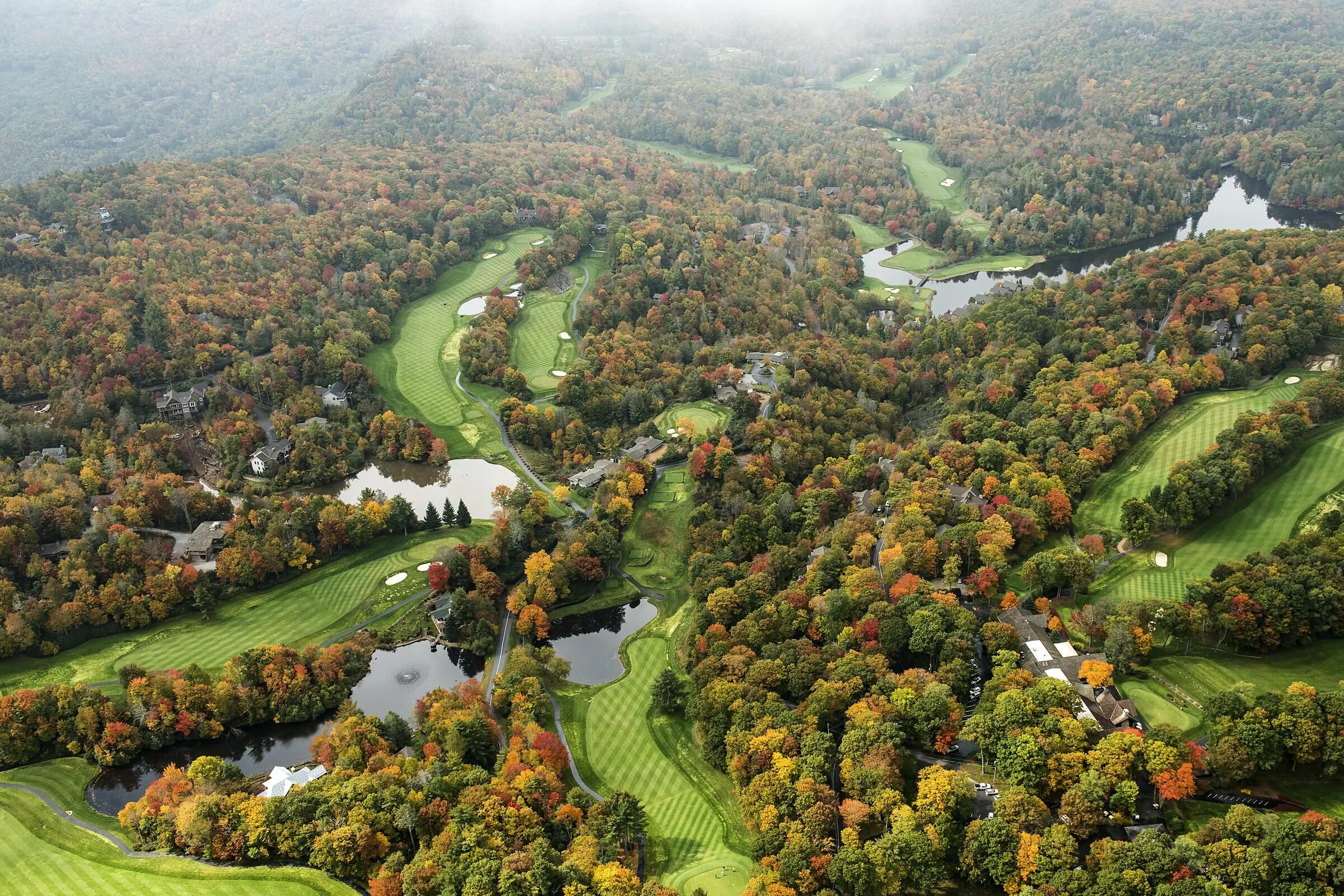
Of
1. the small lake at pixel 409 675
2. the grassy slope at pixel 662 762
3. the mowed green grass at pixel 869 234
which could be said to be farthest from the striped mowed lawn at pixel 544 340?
the mowed green grass at pixel 869 234

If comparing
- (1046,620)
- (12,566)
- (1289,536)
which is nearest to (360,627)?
(12,566)

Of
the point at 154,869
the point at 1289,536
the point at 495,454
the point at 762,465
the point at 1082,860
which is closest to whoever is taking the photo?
the point at 1082,860

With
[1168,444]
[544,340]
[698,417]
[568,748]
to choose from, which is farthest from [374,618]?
[1168,444]

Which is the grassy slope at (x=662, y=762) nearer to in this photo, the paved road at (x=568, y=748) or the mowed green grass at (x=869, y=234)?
the paved road at (x=568, y=748)

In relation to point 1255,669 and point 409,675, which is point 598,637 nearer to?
point 409,675

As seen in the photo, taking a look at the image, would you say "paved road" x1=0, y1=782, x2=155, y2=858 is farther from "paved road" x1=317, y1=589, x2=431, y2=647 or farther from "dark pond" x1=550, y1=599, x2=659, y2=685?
"dark pond" x1=550, y1=599, x2=659, y2=685

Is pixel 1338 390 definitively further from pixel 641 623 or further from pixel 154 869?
pixel 154 869
